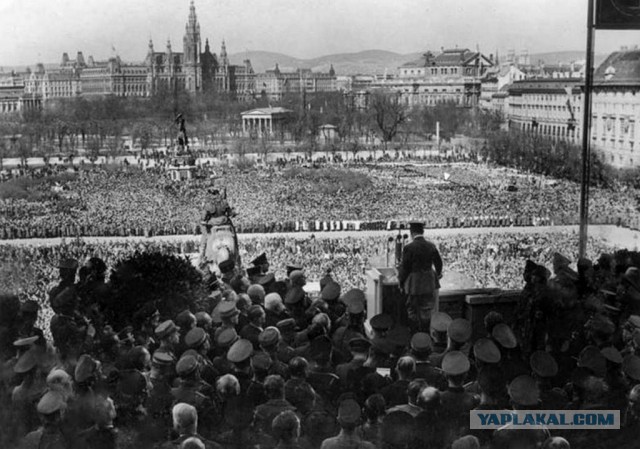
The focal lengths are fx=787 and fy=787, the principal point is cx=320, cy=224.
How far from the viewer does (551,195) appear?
964 inches

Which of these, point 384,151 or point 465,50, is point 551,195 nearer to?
point 465,50

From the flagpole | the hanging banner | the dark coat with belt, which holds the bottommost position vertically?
the dark coat with belt

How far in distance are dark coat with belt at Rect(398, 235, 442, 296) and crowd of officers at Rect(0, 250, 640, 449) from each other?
0.85 metres

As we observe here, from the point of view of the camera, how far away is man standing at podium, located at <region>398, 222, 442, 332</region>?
6930 millimetres

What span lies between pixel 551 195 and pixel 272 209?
901cm

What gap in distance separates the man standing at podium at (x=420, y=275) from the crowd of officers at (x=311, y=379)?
869mm

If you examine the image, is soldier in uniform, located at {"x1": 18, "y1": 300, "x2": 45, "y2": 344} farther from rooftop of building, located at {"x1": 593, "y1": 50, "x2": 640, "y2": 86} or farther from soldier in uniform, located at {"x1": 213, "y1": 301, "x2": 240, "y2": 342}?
rooftop of building, located at {"x1": 593, "y1": 50, "x2": 640, "y2": 86}

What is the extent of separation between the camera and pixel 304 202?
27797 mm

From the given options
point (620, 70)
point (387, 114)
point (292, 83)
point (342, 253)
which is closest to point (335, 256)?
point (342, 253)

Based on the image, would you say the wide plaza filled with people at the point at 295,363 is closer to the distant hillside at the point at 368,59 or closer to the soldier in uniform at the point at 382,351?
the soldier in uniform at the point at 382,351

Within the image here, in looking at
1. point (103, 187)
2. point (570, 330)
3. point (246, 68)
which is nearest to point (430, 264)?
point (570, 330)

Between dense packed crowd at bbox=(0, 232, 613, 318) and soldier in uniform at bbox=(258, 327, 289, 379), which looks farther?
dense packed crowd at bbox=(0, 232, 613, 318)

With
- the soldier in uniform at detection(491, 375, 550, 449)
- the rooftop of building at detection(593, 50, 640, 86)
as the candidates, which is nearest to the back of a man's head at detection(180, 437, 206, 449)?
the soldier in uniform at detection(491, 375, 550, 449)

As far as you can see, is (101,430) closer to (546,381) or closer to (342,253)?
(546,381)
